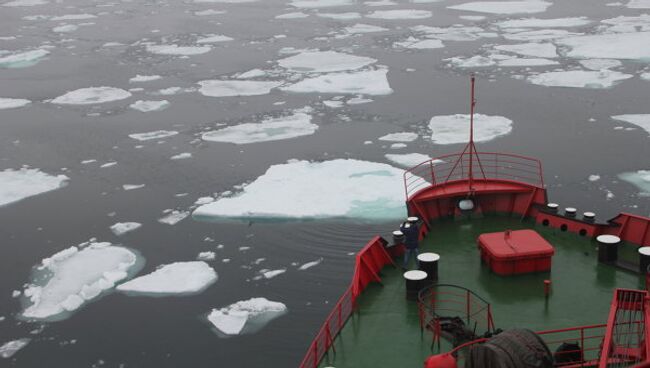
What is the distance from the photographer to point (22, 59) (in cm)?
3112

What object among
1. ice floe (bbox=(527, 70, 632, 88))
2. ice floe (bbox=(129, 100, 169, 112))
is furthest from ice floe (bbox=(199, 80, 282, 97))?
ice floe (bbox=(527, 70, 632, 88))

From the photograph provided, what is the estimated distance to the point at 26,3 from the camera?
170ft

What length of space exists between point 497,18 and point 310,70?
1591 centimetres

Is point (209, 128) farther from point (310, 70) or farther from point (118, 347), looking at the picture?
point (118, 347)

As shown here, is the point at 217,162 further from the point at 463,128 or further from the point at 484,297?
the point at 484,297

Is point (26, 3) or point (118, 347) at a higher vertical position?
point (26, 3)

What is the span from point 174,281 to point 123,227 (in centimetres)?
280

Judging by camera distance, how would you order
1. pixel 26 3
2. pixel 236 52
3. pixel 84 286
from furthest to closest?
1. pixel 26 3
2. pixel 236 52
3. pixel 84 286

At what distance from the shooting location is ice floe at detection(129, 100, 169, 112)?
23019 mm

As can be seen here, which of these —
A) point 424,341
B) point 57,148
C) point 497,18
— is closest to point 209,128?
point 57,148

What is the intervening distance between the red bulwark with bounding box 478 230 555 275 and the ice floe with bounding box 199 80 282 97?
16797 mm

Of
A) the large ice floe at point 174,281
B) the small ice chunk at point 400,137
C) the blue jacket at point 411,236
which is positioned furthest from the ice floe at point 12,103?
the blue jacket at point 411,236

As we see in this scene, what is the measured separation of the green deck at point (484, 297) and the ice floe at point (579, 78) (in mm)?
15418

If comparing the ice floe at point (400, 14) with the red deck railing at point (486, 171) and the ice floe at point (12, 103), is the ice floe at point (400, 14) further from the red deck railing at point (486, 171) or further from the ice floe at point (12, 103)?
the red deck railing at point (486, 171)
